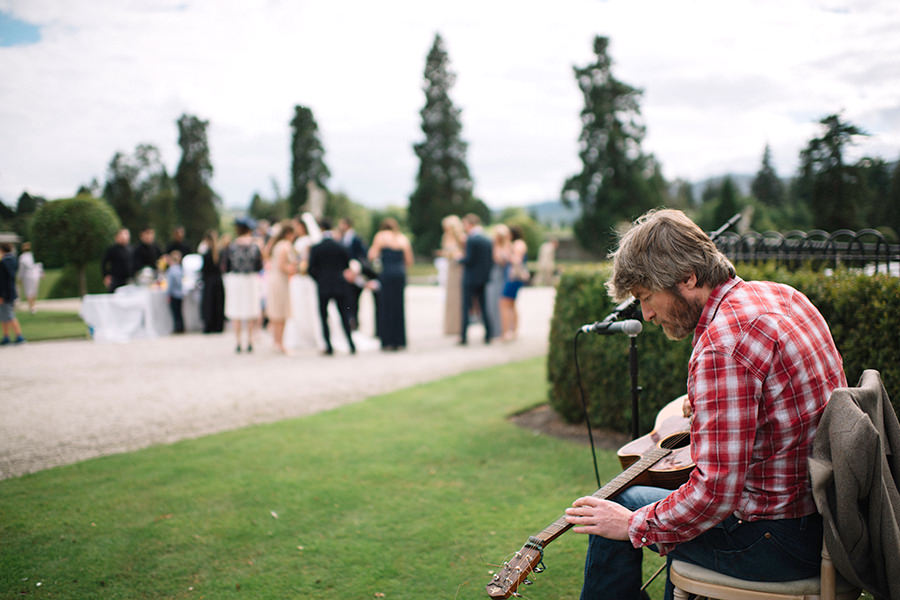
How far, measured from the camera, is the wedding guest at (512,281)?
1205 cm

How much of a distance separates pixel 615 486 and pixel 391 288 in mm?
9549

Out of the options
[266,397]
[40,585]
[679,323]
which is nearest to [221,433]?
[266,397]

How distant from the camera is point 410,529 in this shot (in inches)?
158

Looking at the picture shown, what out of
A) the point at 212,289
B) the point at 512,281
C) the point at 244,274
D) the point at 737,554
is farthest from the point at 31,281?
the point at 737,554

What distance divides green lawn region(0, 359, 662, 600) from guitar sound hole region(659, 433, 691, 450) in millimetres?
1154

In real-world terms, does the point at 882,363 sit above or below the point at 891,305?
below

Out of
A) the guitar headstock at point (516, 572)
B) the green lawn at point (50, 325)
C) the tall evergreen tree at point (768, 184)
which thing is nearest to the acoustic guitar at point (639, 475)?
the guitar headstock at point (516, 572)

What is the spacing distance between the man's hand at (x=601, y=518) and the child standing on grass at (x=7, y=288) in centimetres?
1215

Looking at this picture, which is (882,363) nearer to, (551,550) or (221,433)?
(551,550)

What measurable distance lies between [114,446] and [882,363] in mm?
6425

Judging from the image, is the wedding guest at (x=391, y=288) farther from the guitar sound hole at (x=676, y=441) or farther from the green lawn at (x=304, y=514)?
the guitar sound hole at (x=676, y=441)

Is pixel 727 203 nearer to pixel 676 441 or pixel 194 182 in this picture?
pixel 194 182

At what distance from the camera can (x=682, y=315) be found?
215 cm

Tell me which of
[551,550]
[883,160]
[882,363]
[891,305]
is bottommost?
[551,550]
